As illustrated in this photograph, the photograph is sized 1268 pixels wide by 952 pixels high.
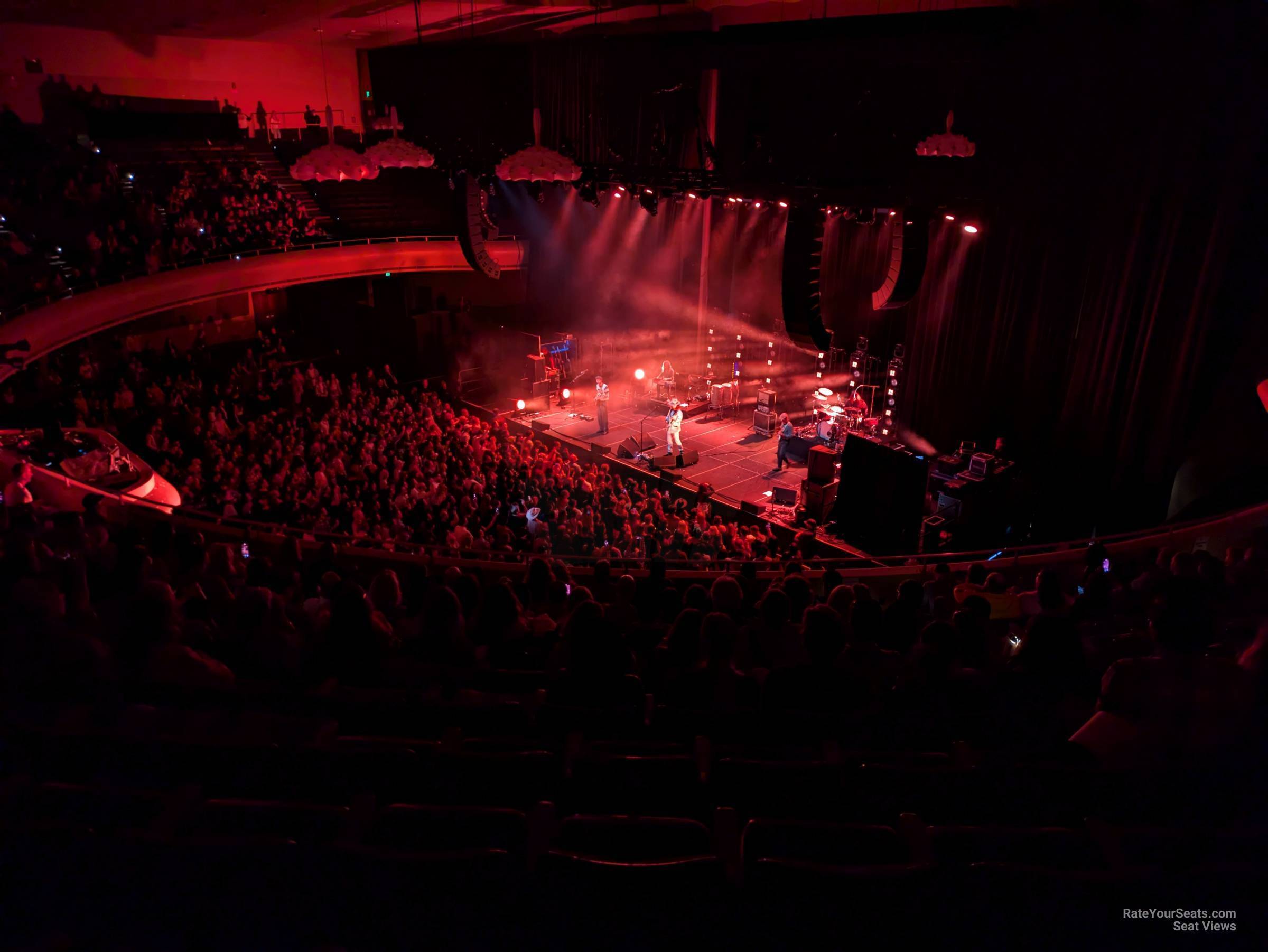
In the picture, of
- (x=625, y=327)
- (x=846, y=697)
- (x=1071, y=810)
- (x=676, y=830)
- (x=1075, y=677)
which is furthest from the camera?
(x=625, y=327)

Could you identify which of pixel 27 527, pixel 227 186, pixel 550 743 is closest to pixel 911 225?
pixel 550 743

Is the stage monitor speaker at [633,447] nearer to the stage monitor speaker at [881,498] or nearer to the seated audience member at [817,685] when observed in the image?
the stage monitor speaker at [881,498]

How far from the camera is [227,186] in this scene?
57.4ft

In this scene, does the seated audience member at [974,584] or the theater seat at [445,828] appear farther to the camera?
the seated audience member at [974,584]

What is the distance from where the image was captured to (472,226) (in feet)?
27.7

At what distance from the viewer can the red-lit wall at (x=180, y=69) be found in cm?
1688

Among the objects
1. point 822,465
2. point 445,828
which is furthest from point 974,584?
point 822,465

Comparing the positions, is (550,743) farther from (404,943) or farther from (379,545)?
(379,545)

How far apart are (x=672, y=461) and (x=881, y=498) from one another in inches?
180

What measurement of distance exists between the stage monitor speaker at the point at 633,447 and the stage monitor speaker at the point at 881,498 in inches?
177

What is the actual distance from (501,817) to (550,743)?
1.76ft

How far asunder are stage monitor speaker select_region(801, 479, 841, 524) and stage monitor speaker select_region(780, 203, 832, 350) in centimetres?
382

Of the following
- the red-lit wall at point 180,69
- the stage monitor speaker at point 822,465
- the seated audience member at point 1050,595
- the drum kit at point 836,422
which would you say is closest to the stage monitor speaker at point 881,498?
the stage monitor speaker at point 822,465

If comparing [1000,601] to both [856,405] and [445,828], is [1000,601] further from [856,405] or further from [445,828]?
[856,405]
